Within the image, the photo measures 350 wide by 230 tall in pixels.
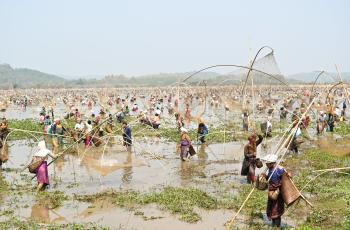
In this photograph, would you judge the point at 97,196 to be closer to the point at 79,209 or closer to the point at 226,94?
the point at 79,209

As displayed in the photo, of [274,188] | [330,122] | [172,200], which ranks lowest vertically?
[172,200]

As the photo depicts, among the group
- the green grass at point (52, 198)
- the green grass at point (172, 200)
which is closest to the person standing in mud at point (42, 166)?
the green grass at point (52, 198)

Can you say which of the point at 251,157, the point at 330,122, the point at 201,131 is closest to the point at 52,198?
the point at 251,157

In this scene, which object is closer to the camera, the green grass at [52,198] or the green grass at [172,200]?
the green grass at [172,200]

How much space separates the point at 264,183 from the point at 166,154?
30.5 ft

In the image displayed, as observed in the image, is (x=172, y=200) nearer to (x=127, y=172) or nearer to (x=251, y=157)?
(x=251, y=157)

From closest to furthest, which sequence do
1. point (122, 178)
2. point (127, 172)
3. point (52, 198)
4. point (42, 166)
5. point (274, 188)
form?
1. point (274, 188)
2. point (52, 198)
3. point (42, 166)
4. point (122, 178)
5. point (127, 172)

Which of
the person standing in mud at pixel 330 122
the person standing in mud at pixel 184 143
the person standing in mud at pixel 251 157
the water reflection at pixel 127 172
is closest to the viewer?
the person standing in mud at pixel 251 157

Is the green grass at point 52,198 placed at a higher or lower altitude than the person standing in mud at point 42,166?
lower

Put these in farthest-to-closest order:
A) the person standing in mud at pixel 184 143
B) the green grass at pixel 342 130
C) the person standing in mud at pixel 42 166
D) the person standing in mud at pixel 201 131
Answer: the green grass at pixel 342 130
the person standing in mud at pixel 201 131
the person standing in mud at pixel 184 143
the person standing in mud at pixel 42 166

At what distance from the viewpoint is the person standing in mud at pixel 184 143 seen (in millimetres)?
14516

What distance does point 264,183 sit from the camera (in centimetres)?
793

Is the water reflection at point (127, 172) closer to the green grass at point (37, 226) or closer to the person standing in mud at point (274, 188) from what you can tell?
the green grass at point (37, 226)

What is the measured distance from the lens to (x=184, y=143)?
14672mm
